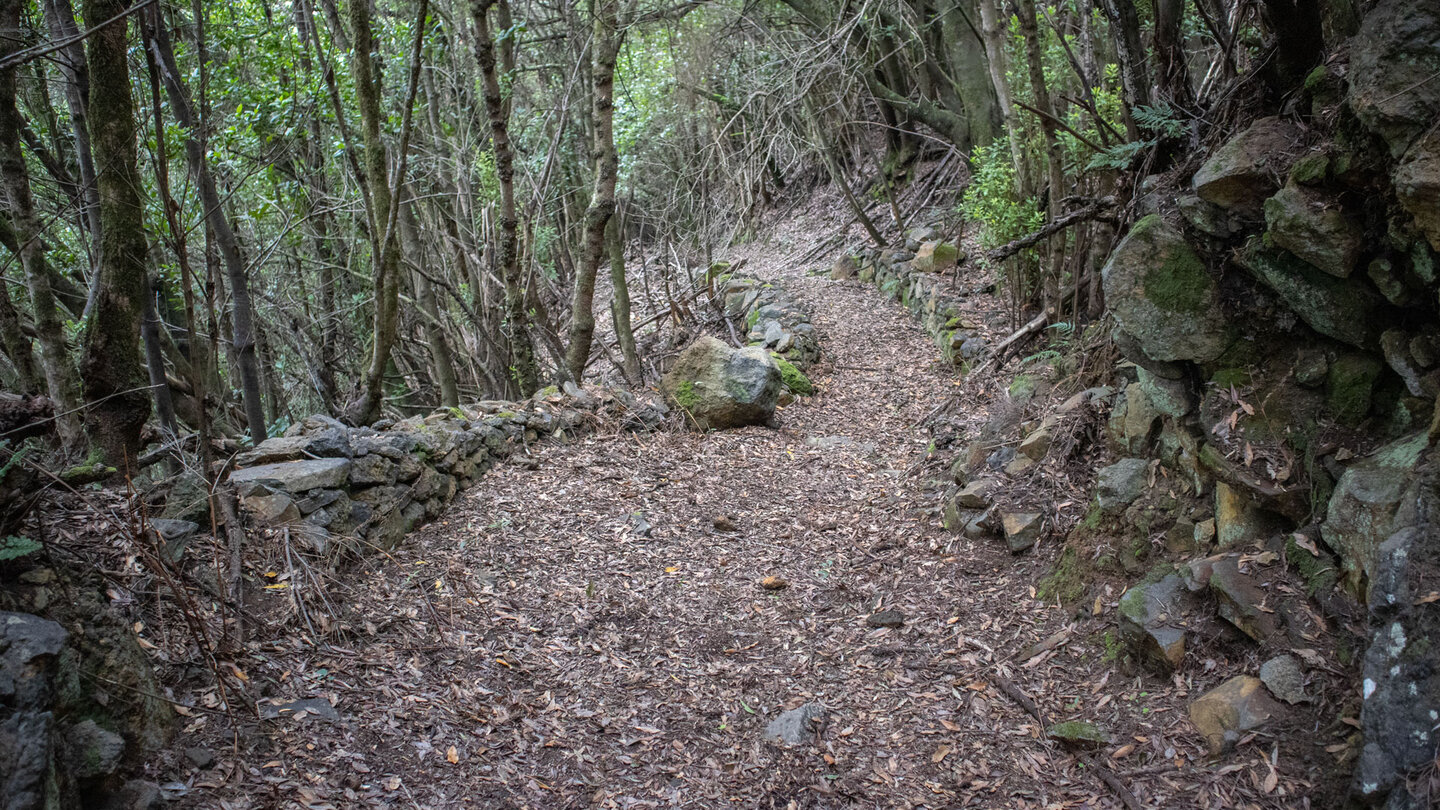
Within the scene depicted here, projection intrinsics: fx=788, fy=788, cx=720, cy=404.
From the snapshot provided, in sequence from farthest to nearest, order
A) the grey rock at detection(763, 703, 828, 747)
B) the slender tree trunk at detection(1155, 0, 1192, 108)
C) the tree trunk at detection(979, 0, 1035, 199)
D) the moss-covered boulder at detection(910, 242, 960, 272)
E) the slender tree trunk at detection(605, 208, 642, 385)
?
1. the moss-covered boulder at detection(910, 242, 960, 272)
2. the slender tree trunk at detection(605, 208, 642, 385)
3. the tree trunk at detection(979, 0, 1035, 199)
4. the slender tree trunk at detection(1155, 0, 1192, 108)
5. the grey rock at detection(763, 703, 828, 747)

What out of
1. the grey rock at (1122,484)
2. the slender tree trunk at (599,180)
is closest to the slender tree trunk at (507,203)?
the slender tree trunk at (599,180)

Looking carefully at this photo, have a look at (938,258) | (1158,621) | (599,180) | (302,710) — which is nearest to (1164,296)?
(1158,621)

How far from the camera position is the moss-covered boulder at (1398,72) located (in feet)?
8.20

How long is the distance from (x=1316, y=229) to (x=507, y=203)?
Answer: 19.2 feet

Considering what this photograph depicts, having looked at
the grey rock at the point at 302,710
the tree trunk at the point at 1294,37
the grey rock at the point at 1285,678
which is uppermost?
the tree trunk at the point at 1294,37

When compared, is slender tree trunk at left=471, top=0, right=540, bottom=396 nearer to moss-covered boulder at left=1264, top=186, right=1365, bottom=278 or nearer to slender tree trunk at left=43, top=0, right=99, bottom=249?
slender tree trunk at left=43, top=0, right=99, bottom=249

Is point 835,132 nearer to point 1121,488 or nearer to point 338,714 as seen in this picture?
point 1121,488

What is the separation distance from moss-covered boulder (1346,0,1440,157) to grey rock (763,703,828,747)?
2930 millimetres

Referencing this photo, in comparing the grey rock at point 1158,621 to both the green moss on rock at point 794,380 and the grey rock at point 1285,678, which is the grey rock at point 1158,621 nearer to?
the grey rock at point 1285,678

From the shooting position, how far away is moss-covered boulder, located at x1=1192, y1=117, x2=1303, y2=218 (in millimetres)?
3145

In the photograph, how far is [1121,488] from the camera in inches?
147

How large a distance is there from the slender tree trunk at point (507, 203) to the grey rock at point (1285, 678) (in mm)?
6108

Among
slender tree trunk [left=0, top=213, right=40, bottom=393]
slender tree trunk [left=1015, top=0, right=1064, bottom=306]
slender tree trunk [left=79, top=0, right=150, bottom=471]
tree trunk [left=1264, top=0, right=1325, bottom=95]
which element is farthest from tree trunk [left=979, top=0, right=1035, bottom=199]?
slender tree trunk [left=0, top=213, right=40, bottom=393]

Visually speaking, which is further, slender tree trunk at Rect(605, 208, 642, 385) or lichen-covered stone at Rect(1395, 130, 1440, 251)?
slender tree trunk at Rect(605, 208, 642, 385)
